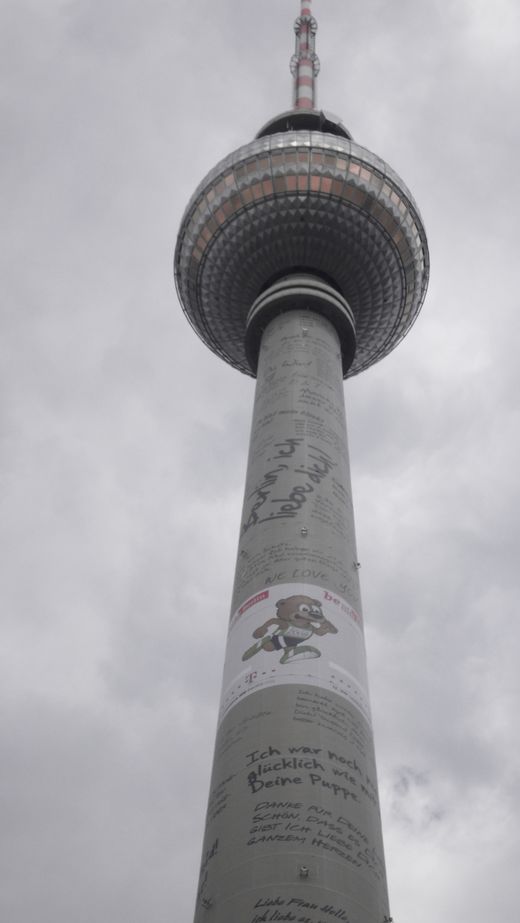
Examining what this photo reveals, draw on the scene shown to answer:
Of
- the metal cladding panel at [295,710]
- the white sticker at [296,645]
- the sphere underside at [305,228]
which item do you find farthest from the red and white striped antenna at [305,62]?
the white sticker at [296,645]

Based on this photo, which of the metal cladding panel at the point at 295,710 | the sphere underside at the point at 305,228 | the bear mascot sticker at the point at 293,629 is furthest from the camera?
the sphere underside at the point at 305,228

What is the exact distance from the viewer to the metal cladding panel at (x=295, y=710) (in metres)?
19.2

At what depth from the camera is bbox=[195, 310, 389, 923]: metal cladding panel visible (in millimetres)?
19219

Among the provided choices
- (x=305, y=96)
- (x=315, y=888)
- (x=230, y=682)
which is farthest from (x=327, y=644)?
(x=305, y=96)

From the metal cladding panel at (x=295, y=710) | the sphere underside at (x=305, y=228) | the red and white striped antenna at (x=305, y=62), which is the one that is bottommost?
the metal cladding panel at (x=295, y=710)

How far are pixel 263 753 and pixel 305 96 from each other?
43889mm

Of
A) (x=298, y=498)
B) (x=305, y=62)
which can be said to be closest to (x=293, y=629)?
(x=298, y=498)

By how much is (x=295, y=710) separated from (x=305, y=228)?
2520cm

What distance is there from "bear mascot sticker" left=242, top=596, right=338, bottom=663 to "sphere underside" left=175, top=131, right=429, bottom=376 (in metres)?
20.7

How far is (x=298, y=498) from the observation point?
95.3 feet

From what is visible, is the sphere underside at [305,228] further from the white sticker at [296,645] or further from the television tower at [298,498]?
the white sticker at [296,645]

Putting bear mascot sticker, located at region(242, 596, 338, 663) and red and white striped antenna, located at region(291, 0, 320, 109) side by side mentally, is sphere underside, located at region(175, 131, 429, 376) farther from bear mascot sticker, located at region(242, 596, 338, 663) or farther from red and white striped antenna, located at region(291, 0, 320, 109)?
bear mascot sticker, located at region(242, 596, 338, 663)

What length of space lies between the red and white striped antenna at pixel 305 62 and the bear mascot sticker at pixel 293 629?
3702cm

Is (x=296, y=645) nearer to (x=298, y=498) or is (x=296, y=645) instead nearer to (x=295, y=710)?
(x=295, y=710)
